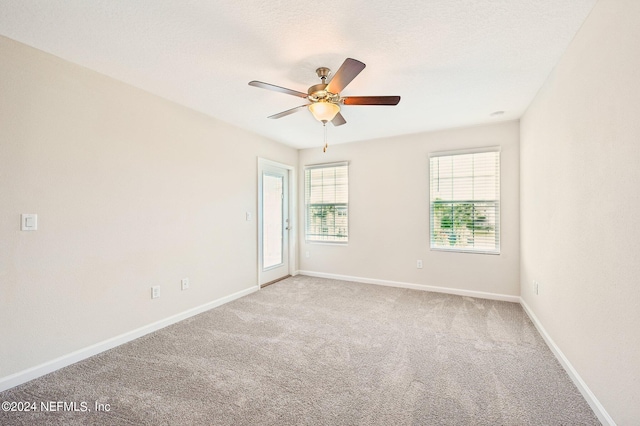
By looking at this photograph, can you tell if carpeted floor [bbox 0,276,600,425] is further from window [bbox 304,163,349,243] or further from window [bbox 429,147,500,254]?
window [bbox 304,163,349,243]

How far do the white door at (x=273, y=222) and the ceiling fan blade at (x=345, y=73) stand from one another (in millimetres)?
2538

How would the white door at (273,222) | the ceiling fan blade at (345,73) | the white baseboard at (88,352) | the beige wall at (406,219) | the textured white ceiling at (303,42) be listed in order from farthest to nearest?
the white door at (273,222)
the beige wall at (406,219)
the white baseboard at (88,352)
the ceiling fan blade at (345,73)
the textured white ceiling at (303,42)

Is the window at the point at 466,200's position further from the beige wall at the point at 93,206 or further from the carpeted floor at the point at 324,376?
the beige wall at the point at 93,206

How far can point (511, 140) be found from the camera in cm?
386

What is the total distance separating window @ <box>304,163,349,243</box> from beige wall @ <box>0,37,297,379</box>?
206 centimetres

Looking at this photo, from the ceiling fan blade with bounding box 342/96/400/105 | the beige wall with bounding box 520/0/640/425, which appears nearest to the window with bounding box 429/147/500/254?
the beige wall with bounding box 520/0/640/425

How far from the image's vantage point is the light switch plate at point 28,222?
2.09 meters

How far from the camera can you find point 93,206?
2500 millimetres

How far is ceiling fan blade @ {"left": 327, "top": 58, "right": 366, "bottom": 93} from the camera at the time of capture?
186cm

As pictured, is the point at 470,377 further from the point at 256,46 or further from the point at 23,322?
the point at 23,322

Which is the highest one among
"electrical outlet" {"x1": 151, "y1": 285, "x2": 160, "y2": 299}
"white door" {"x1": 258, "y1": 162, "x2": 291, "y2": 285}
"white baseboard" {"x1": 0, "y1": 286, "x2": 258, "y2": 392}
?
"white door" {"x1": 258, "y1": 162, "x2": 291, "y2": 285}

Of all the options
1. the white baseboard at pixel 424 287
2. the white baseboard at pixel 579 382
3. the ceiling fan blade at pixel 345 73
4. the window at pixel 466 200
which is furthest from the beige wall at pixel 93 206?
the white baseboard at pixel 579 382

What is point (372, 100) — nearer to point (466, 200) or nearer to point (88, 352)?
point (466, 200)

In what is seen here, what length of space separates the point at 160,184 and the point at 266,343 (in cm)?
203
